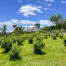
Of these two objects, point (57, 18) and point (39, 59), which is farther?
point (57, 18)

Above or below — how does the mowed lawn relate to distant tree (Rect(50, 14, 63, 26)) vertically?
below

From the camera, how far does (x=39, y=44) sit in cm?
1340

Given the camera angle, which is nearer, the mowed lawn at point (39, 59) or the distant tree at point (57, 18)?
the mowed lawn at point (39, 59)

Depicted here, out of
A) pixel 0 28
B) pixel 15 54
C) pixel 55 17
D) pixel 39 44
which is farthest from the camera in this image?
pixel 55 17

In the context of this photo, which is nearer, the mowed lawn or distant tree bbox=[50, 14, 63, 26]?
the mowed lawn

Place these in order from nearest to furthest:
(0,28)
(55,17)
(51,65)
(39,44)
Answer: (51,65)
(39,44)
(0,28)
(55,17)

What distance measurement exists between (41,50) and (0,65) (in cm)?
605

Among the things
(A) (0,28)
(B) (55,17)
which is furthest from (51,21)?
(A) (0,28)

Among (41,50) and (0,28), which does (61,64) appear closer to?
(41,50)

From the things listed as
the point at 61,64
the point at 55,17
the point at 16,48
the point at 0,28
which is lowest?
the point at 61,64

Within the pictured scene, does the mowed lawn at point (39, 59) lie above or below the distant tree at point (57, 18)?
below

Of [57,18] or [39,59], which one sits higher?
[57,18]

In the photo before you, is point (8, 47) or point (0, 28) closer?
point (8, 47)

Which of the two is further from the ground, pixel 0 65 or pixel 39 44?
pixel 39 44
